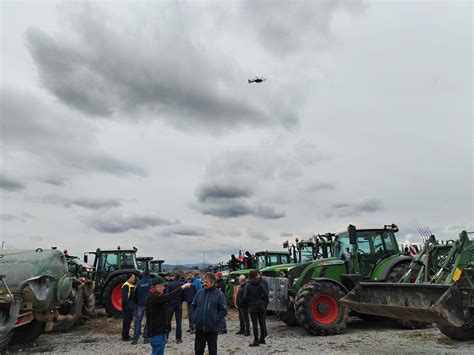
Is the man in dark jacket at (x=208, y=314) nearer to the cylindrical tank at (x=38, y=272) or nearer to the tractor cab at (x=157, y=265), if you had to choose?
the cylindrical tank at (x=38, y=272)

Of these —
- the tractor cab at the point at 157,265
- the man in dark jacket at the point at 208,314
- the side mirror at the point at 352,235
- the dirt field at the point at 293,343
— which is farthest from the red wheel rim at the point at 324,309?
the tractor cab at the point at 157,265

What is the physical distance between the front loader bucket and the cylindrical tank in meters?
6.23

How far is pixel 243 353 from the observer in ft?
27.2

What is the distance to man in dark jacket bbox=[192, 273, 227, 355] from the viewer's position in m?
5.85

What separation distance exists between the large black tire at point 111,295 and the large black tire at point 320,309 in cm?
652

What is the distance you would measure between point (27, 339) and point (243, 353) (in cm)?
522

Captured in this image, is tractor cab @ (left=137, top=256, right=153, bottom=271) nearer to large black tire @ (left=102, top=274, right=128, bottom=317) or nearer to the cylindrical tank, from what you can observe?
large black tire @ (left=102, top=274, right=128, bottom=317)

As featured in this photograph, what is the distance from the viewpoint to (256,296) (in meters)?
9.27

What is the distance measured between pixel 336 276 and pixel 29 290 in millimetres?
7297

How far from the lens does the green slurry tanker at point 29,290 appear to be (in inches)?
313

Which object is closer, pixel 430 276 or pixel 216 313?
pixel 216 313

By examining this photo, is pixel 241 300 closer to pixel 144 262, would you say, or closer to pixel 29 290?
pixel 29 290

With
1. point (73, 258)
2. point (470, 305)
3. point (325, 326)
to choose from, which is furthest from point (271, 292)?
point (73, 258)

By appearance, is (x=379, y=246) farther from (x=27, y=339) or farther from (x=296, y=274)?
(x=27, y=339)
